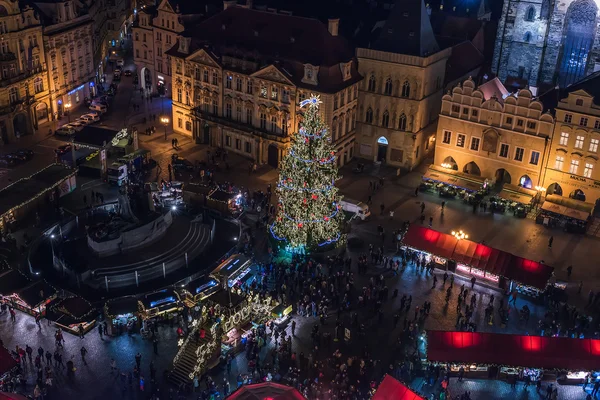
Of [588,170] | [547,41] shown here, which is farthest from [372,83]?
[588,170]

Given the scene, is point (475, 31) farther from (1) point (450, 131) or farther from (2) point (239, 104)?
(2) point (239, 104)

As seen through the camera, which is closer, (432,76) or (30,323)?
(30,323)

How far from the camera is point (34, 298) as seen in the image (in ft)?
176

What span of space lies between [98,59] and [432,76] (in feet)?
180

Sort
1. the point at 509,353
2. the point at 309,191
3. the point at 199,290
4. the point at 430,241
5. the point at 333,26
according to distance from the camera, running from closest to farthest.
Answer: the point at 509,353 → the point at 199,290 → the point at 309,191 → the point at 430,241 → the point at 333,26

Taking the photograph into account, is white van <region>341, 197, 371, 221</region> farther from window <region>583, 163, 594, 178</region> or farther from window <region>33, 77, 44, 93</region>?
window <region>33, 77, 44, 93</region>

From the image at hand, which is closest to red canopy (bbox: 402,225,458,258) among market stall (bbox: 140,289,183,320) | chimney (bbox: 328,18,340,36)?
market stall (bbox: 140,289,183,320)

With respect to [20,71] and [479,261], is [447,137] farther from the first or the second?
[20,71]

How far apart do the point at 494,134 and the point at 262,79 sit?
85.1ft

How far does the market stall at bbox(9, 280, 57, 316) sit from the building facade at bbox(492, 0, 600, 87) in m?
60.0

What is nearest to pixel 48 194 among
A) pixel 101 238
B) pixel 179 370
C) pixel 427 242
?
pixel 101 238

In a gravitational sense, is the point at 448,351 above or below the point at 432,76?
below

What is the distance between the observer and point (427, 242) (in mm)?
62844

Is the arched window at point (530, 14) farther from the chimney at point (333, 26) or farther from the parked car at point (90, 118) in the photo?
the parked car at point (90, 118)
